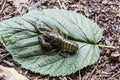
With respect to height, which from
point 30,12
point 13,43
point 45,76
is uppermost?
point 30,12

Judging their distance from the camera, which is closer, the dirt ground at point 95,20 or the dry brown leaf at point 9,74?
the dry brown leaf at point 9,74

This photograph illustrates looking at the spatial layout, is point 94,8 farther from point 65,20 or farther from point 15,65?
point 15,65

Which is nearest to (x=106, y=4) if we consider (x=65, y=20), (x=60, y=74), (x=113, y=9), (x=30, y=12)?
(x=113, y=9)

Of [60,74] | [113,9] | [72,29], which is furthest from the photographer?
[113,9]

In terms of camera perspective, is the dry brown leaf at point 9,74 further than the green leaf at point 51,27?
No

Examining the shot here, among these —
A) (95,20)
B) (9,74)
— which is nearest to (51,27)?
(95,20)

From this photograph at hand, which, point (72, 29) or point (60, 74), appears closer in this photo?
point (60, 74)
